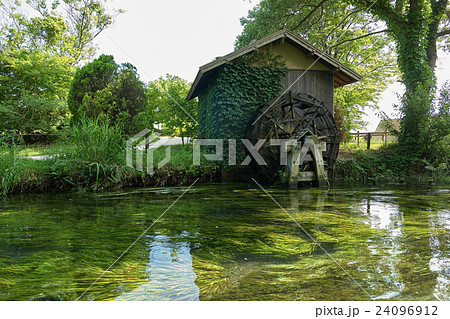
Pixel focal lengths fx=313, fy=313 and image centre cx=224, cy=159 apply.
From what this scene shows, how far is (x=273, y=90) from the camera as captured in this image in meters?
10.2

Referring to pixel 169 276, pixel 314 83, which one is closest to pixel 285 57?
pixel 314 83

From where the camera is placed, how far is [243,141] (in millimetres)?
9758

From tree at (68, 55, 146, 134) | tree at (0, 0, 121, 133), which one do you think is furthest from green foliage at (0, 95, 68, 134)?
tree at (68, 55, 146, 134)

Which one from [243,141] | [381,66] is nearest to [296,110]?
[243,141]

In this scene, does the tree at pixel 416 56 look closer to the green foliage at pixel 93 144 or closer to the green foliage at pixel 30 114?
the green foliage at pixel 93 144

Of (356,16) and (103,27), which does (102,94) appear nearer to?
(356,16)

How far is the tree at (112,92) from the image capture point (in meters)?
10.1

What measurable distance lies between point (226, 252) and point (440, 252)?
1849mm

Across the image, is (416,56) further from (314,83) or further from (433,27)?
(314,83)

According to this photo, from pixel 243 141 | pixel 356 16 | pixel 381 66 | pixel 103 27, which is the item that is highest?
pixel 103 27

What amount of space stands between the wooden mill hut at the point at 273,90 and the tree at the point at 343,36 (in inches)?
185

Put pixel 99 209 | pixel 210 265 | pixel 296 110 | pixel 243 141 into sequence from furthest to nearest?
1. pixel 296 110
2. pixel 243 141
3. pixel 99 209
4. pixel 210 265
